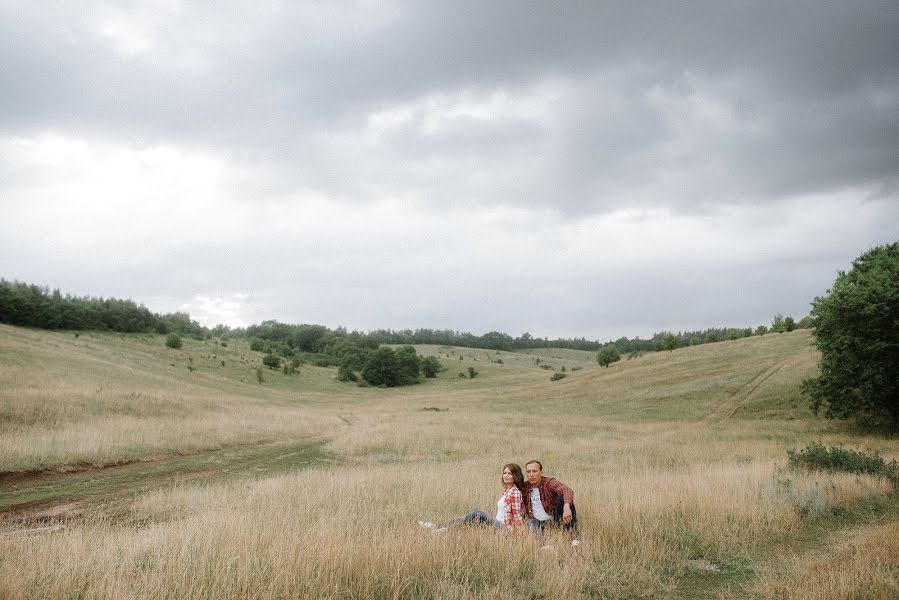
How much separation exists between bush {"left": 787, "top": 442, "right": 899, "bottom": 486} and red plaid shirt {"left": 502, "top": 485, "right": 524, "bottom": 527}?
11.3 m

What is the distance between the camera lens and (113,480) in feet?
55.7

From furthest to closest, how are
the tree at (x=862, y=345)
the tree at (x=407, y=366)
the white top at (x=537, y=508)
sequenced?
the tree at (x=407, y=366) → the tree at (x=862, y=345) → the white top at (x=537, y=508)

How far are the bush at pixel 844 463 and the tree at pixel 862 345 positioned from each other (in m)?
15.9

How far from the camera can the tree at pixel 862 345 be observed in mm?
27469

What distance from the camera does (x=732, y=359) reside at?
192ft

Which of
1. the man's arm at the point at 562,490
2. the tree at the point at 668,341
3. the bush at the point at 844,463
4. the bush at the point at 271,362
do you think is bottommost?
the bush at the point at 271,362

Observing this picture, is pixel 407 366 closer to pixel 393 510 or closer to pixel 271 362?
pixel 271 362

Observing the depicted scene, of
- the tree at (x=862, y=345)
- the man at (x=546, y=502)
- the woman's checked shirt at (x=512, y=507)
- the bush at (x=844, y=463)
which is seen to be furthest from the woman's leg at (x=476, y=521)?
the tree at (x=862, y=345)

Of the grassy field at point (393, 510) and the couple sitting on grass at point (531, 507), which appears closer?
the grassy field at point (393, 510)

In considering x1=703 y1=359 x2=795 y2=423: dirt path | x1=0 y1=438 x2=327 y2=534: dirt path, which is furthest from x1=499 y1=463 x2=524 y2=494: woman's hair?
x1=703 y1=359 x2=795 y2=423: dirt path

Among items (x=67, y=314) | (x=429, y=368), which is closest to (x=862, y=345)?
(x=429, y=368)

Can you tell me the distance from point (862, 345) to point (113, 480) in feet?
120

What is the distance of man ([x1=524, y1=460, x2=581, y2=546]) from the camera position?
8355 mm

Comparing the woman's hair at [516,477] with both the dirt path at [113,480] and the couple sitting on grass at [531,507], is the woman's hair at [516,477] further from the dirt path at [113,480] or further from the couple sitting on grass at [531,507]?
the dirt path at [113,480]
